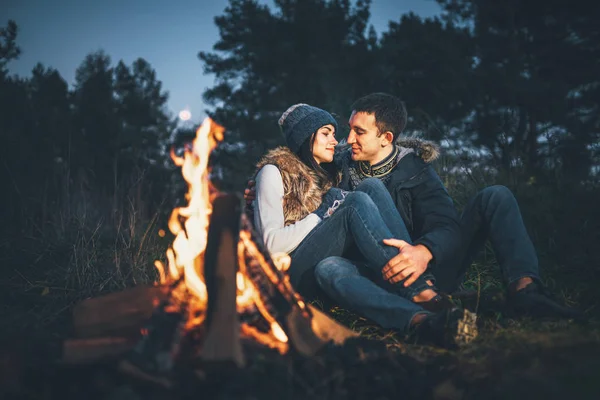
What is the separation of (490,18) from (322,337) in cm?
1450

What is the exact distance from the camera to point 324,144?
3.89 meters

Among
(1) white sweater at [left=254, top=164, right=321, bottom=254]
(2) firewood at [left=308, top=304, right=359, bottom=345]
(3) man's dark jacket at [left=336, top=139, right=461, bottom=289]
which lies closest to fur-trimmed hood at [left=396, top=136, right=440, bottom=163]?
(3) man's dark jacket at [left=336, top=139, right=461, bottom=289]

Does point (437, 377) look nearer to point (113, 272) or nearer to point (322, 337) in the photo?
point (322, 337)

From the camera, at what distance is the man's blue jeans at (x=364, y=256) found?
2887 mm

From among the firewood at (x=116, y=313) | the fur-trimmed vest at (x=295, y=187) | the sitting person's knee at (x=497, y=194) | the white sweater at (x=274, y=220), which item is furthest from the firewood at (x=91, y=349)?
the sitting person's knee at (x=497, y=194)

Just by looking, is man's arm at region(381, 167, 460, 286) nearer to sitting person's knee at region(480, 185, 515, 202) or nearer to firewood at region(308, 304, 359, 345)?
sitting person's knee at region(480, 185, 515, 202)

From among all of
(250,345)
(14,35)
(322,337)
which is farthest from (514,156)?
(14,35)

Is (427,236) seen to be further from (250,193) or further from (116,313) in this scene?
(116,313)

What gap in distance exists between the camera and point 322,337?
8.23 feet

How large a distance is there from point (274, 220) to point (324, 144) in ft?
2.92

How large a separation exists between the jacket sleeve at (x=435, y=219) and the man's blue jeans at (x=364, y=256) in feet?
0.66

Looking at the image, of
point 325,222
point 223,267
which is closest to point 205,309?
point 223,267

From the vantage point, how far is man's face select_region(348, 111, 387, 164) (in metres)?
3.94

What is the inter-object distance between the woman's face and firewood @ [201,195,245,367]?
67.8 inches
